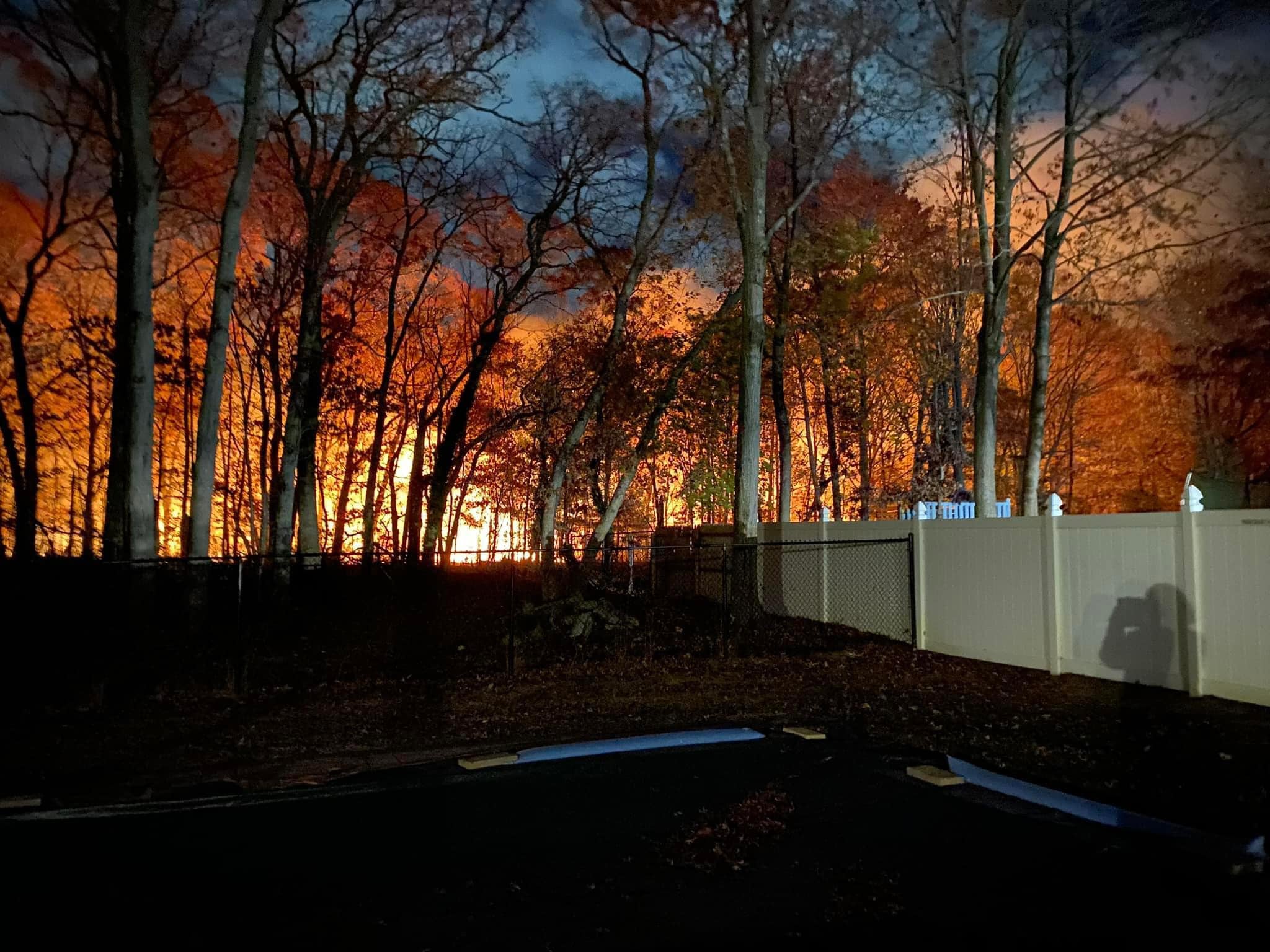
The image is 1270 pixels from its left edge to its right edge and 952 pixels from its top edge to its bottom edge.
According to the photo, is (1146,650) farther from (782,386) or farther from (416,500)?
(416,500)

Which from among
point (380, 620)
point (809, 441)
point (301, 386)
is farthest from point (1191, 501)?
point (809, 441)

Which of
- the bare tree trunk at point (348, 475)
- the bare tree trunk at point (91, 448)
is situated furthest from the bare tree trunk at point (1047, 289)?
the bare tree trunk at point (91, 448)

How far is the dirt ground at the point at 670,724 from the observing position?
20.5 ft

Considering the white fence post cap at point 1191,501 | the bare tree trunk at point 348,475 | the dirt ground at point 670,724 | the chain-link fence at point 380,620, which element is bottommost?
the dirt ground at point 670,724

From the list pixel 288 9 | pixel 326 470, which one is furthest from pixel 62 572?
pixel 326 470

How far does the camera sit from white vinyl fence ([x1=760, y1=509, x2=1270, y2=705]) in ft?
26.2

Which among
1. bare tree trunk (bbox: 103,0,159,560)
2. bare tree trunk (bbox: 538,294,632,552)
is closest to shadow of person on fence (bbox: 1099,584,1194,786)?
bare tree trunk (bbox: 103,0,159,560)

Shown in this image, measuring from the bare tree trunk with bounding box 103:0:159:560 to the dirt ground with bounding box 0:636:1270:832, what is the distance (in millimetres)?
3611

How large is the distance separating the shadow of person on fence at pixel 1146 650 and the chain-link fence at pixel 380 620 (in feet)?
10.9

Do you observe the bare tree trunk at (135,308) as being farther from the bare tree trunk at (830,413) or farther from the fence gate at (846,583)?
the bare tree trunk at (830,413)

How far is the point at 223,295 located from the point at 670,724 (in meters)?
9.79

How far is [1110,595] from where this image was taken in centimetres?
922

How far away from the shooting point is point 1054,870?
4371 millimetres

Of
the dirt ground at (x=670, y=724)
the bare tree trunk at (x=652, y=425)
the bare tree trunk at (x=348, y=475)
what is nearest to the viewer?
the dirt ground at (x=670, y=724)
